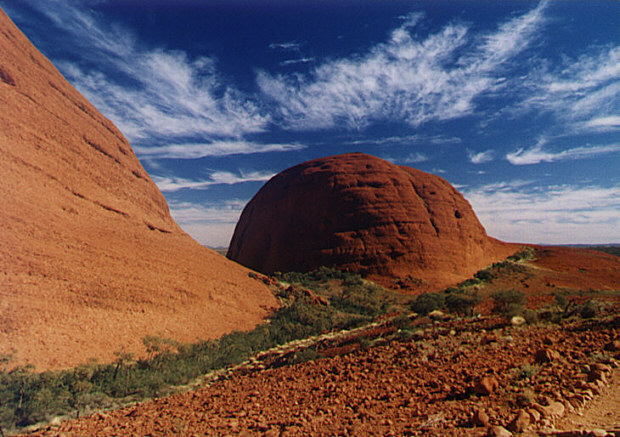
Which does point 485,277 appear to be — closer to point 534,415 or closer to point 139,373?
point 139,373

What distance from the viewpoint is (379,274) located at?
93.9 feet

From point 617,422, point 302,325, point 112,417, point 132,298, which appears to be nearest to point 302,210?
point 302,325

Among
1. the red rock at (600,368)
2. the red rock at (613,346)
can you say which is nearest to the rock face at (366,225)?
the red rock at (613,346)

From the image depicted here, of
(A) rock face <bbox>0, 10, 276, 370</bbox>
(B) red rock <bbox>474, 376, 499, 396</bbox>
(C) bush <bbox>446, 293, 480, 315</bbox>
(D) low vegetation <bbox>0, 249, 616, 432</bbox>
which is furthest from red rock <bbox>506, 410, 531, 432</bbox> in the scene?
(C) bush <bbox>446, 293, 480, 315</bbox>

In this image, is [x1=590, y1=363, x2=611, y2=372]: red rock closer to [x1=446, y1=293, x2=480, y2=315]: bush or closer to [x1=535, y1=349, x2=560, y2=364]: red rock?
[x1=535, y1=349, x2=560, y2=364]: red rock

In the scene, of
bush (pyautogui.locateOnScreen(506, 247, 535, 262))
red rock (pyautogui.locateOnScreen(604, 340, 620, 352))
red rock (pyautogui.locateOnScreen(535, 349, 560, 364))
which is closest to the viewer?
red rock (pyautogui.locateOnScreen(535, 349, 560, 364))

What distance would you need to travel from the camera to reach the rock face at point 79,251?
27.2 ft

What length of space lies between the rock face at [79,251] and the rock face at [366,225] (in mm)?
14894

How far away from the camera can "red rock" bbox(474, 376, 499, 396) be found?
358 centimetres

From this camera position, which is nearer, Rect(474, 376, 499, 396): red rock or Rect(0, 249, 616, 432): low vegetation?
Rect(474, 376, 499, 396): red rock

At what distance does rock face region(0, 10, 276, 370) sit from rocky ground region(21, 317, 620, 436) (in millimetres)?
4495

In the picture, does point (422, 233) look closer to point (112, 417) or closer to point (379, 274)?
point (379, 274)

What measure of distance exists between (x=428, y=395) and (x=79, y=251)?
12086mm

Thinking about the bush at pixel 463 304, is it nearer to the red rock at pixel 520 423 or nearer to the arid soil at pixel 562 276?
the red rock at pixel 520 423
